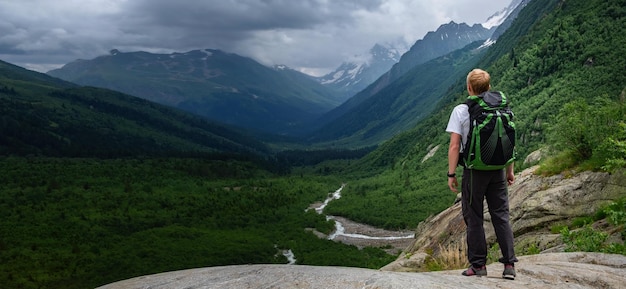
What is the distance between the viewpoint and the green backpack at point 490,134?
29.7ft

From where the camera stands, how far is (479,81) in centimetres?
965

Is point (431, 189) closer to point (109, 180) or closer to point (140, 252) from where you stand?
point (140, 252)

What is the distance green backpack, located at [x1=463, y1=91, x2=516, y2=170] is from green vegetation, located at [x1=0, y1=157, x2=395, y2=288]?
68.5 meters

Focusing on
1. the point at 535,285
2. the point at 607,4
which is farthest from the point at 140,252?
the point at 607,4

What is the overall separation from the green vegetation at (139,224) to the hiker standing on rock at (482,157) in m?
67.3

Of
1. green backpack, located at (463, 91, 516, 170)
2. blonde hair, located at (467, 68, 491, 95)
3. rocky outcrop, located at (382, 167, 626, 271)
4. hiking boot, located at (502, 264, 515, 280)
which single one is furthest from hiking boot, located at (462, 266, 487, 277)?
rocky outcrop, located at (382, 167, 626, 271)

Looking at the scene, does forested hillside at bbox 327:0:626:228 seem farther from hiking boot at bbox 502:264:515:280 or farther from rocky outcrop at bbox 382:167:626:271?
hiking boot at bbox 502:264:515:280

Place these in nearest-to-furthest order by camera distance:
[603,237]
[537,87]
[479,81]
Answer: [479,81]
[603,237]
[537,87]

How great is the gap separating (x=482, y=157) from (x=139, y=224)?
4854 inches

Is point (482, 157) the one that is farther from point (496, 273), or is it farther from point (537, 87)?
point (537, 87)

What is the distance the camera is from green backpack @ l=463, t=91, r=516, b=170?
906 cm

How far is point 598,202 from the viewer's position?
1691cm

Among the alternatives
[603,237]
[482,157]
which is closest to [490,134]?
[482,157]

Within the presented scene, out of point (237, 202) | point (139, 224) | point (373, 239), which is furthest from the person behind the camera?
point (237, 202)
